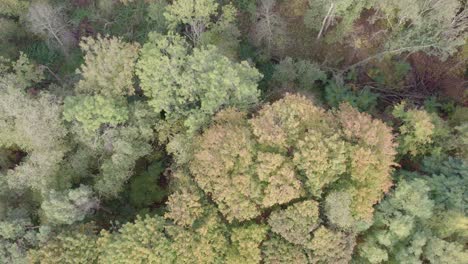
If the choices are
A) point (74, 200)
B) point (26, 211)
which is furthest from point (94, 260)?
point (26, 211)

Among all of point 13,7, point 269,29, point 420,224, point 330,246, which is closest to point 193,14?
point 269,29

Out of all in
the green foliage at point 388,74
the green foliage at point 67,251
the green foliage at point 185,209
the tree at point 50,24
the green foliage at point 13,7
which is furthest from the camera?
the green foliage at point 388,74

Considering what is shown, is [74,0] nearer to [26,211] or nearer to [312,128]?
[26,211]

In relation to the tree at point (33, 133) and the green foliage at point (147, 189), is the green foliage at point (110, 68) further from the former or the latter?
the green foliage at point (147, 189)

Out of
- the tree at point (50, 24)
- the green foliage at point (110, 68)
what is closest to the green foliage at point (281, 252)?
the green foliage at point (110, 68)

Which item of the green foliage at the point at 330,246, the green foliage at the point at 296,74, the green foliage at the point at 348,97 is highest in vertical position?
the green foliage at the point at 296,74

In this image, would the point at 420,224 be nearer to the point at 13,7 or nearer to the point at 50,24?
the point at 50,24

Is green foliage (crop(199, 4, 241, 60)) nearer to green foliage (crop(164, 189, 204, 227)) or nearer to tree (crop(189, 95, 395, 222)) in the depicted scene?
tree (crop(189, 95, 395, 222))
